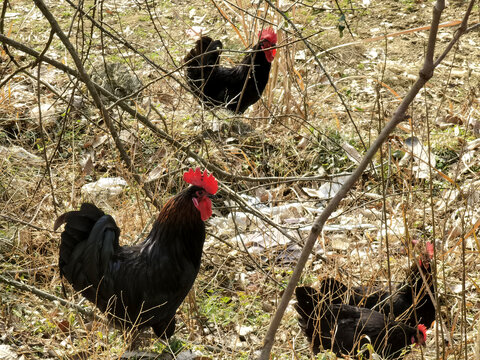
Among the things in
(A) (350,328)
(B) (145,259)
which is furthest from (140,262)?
(A) (350,328)

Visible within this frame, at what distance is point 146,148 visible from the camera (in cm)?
521

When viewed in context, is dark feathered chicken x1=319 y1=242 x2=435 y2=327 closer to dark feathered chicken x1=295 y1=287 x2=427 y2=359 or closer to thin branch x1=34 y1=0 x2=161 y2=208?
dark feathered chicken x1=295 y1=287 x2=427 y2=359

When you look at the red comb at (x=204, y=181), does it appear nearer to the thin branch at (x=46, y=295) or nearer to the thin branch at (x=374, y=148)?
the thin branch at (x=46, y=295)

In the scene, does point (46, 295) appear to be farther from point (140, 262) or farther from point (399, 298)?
point (399, 298)

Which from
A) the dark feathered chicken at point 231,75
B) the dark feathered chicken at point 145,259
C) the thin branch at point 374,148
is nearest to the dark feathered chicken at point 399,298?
the dark feathered chicken at point 145,259

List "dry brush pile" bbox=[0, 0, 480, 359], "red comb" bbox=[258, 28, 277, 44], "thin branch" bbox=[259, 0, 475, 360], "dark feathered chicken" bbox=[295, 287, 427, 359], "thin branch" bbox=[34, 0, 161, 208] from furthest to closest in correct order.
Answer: "red comb" bbox=[258, 28, 277, 44] → "dry brush pile" bbox=[0, 0, 480, 359] → "dark feathered chicken" bbox=[295, 287, 427, 359] → "thin branch" bbox=[34, 0, 161, 208] → "thin branch" bbox=[259, 0, 475, 360]

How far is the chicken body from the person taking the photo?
3170 millimetres

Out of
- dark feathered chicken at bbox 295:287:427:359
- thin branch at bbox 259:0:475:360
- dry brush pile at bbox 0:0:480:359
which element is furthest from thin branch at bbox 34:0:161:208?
thin branch at bbox 259:0:475:360

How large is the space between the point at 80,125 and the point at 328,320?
324 centimetres

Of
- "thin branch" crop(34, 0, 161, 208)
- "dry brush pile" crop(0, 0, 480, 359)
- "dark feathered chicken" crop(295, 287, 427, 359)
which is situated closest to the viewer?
"thin branch" crop(34, 0, 161, 208)

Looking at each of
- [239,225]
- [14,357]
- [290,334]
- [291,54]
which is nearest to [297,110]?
[291,54]

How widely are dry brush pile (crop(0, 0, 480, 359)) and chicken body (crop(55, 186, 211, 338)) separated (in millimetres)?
198

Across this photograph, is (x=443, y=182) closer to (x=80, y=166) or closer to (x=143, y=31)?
(x=80, y=166)

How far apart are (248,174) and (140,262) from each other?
2034 mm
